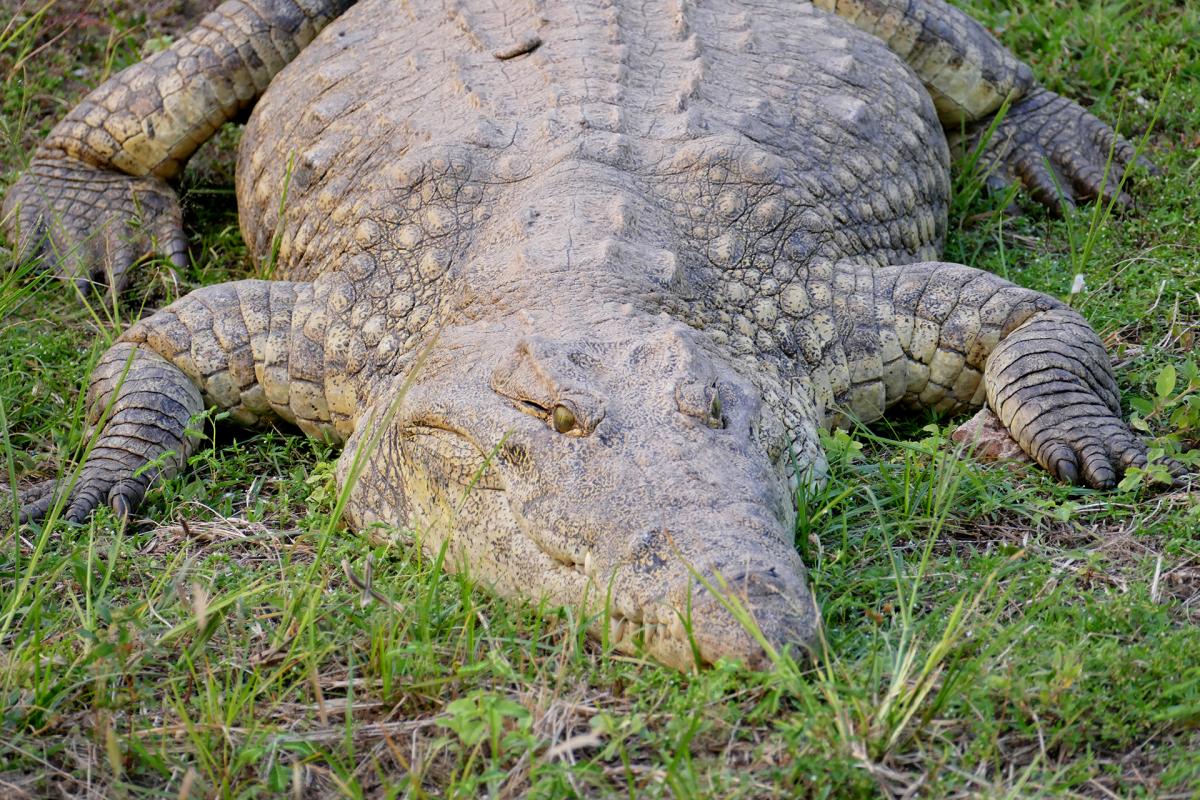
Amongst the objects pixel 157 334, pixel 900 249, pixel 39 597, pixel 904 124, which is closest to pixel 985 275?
pixel 900 249

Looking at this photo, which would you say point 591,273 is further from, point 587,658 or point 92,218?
point 92,218

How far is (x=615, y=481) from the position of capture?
2.72m

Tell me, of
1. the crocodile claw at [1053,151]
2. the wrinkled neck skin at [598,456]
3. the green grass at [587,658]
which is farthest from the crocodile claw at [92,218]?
the crocodile claw at [1053,151]

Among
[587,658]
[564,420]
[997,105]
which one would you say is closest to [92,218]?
[564,420]

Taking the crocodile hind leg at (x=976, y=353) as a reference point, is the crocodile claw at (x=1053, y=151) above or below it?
below

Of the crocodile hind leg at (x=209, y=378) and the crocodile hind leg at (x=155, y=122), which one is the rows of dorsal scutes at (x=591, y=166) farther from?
the crocodile hind leg at (x=155, y=122)

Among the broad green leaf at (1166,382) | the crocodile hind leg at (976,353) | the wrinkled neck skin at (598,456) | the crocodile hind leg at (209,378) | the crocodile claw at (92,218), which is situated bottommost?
the crocodile claw at (92,218)

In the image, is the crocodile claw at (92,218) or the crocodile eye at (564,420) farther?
the crocodile claw at (92,218)

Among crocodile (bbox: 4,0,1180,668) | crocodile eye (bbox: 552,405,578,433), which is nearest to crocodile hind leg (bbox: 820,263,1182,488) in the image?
crocodile (bbox: 4,0,1180,668)

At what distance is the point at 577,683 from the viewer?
8.48 ft

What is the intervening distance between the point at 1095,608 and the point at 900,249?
1.75 metres

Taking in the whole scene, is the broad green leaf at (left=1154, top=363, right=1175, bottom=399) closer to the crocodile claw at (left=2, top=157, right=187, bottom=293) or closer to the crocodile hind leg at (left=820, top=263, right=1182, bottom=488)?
the crocodile hind leg at (left=820, top=263, right=1182, bottom=488)

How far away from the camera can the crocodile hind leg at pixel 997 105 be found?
16.1ft

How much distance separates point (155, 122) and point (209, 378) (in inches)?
59.6
